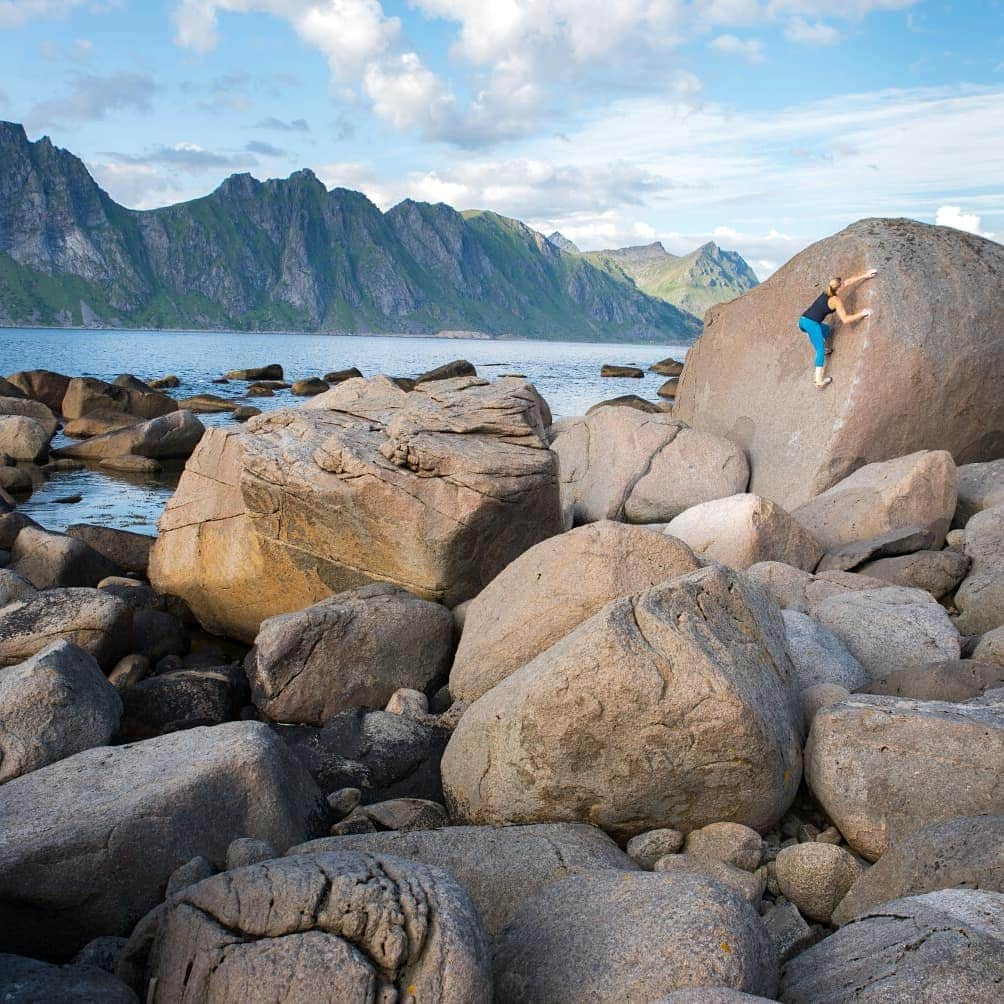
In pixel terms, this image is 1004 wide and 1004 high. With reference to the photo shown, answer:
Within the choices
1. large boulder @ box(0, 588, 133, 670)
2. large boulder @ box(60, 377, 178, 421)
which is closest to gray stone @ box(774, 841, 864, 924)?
large boulder @ box(0, 588, 133, 670)

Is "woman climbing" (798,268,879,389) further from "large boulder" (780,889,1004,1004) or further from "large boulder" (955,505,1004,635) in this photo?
"large boulder" (780,889,1004,1004)

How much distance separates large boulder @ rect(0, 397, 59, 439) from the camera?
31859 mm

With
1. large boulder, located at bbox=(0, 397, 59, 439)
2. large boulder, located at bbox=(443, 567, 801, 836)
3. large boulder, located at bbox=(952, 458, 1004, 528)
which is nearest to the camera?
large boulder, located at bbox=(443, 567, 801, 836)

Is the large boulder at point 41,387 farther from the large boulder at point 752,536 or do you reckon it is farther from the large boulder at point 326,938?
the large boulder at point 326,938

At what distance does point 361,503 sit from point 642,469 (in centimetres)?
644

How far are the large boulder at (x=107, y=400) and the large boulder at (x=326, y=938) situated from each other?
32.1 meters

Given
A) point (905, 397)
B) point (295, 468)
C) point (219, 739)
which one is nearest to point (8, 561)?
point (295, 468)

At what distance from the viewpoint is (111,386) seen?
3538cm

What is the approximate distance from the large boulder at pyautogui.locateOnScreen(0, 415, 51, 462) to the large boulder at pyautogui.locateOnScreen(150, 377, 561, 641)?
50.9ft

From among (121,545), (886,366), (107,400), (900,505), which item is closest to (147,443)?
(107,400)

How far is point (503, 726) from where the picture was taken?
21.0ft

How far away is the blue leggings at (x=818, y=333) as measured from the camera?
15.0 meters

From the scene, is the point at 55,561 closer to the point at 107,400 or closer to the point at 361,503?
the point at 361,503

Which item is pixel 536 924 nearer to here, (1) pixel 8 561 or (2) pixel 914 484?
(2) pixel 914 484
